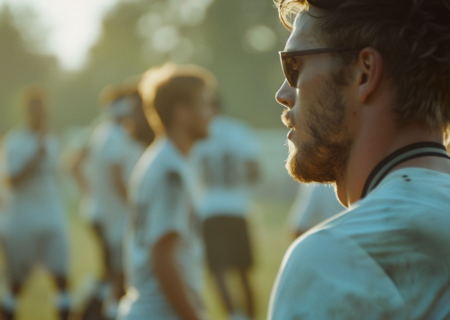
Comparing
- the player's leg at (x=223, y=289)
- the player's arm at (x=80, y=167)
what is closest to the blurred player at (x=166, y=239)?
the player's leg at (x=223, y=289)

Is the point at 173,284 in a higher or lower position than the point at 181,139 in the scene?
lower

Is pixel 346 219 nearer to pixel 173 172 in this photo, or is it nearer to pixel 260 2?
pixel 173 172

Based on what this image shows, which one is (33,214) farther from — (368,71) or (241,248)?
(368,71)

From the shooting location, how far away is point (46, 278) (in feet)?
38.4

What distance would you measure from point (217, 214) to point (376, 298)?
6569 millimetres

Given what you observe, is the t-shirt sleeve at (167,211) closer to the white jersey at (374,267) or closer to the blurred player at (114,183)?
the white jersey at (374,267)

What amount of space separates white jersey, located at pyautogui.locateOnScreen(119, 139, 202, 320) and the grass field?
3.50m

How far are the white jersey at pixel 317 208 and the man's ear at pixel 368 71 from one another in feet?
11.0

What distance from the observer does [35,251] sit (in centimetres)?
754

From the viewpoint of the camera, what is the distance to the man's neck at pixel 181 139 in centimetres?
413

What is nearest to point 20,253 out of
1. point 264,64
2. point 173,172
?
point 173,172

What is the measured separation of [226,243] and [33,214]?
2.13m

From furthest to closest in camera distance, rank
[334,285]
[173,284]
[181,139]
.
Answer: [181,139]
[173,284]
[334,285]

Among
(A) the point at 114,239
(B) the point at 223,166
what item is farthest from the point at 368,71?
(A) the point at 114,239
